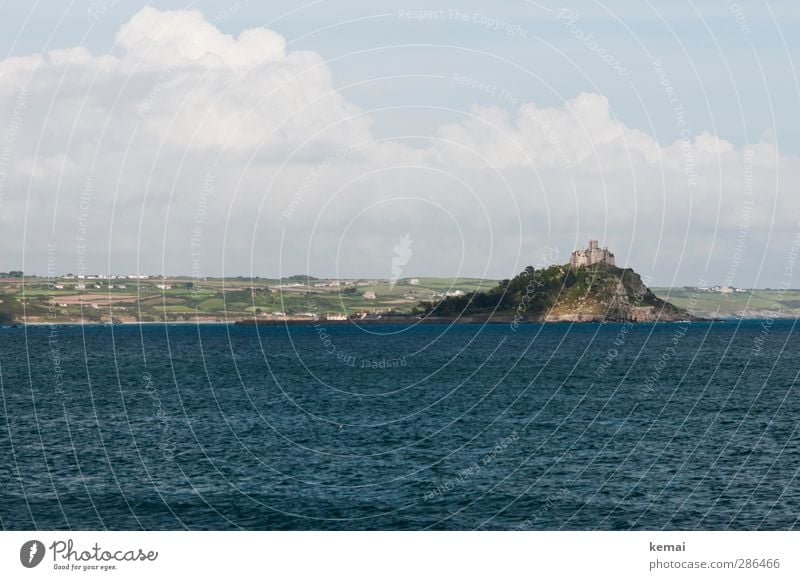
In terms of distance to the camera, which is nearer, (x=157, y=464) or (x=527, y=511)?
(x=527, y=511)

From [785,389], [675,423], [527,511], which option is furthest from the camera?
[785,389]

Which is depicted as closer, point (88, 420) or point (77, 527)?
point (77, 527)

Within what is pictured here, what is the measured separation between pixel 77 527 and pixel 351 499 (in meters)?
18.4

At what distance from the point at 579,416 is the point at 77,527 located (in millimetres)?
70979

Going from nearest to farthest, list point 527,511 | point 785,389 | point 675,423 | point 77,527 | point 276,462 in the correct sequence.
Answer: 1. point 77,527
2. point 527,511
3. point 276,462
4. point 675,423
5. point 785,389

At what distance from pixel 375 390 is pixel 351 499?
88695mm
